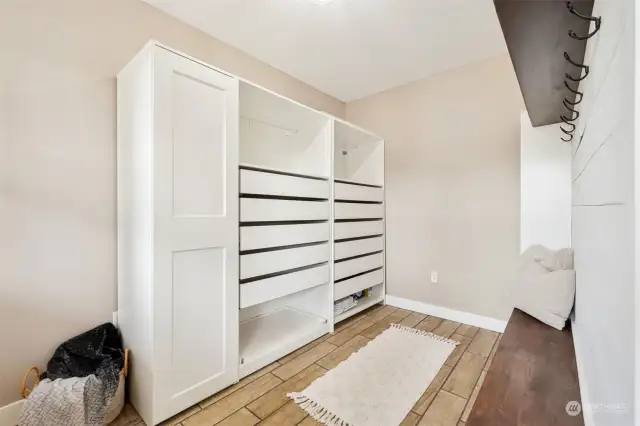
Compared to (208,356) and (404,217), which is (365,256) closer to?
(404,217)

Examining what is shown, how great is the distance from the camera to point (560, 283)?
4.15 ft

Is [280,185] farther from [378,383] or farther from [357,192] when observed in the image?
[378,383]

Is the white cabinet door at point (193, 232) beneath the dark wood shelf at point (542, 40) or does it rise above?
beneath

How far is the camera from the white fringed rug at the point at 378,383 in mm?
1438

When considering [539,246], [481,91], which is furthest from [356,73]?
[539,246]

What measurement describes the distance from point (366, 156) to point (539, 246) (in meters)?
1.88

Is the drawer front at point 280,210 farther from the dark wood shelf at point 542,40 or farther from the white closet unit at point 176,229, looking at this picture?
the dark wood shelf at point 542,40

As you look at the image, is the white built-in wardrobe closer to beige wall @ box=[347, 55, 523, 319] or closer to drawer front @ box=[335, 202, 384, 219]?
drawer front @ box=[335, 202, 384, 219]

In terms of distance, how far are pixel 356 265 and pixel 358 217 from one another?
47 cm

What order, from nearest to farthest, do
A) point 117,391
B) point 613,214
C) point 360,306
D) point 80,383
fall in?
point 613,214 → point 80,383 → point 117,391 → point 360,306

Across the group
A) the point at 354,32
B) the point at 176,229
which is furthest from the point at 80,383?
the point at 354,32

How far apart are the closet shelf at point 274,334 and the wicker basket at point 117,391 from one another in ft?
2.02

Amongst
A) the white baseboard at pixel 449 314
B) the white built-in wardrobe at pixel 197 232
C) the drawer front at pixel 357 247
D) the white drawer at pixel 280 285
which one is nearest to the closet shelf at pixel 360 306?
the white baseboard at pixel 449 314

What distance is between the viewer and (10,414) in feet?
4.44
